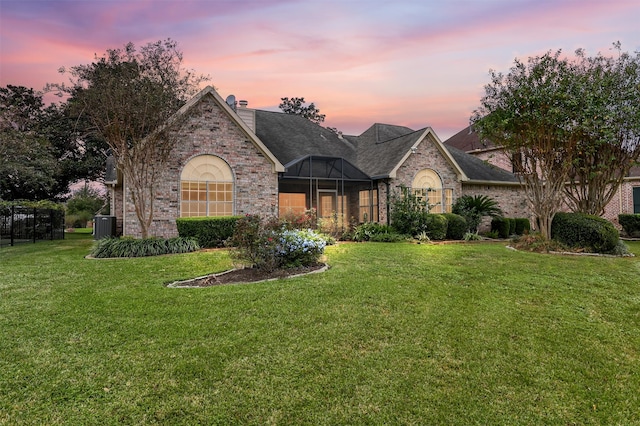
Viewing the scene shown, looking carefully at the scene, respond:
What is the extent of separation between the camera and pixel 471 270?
7.70 metres

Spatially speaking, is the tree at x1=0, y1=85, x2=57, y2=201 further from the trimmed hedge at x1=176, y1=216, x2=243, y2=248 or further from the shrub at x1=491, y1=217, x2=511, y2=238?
the shrub at x1=491, y1=217, x2=511, y2=238

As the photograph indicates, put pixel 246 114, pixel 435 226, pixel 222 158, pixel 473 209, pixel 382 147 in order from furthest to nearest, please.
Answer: pixel 382 147 < pixel 246 114 < pixel 473 209 < pixel 435 226 < pixel 222 158

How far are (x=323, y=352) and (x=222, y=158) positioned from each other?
37.3 ft

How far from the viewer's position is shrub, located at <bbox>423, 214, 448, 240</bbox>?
14805mm

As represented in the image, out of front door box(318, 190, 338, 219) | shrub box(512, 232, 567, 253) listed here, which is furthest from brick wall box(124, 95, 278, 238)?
shrub box(512, 232, 567, 253)

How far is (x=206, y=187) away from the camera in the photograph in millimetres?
13734

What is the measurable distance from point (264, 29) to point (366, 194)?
10.1 metres

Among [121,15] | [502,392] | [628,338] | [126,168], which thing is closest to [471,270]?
[628,338]

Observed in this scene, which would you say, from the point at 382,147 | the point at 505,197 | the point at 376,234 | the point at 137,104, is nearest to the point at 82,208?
the point at 137,104

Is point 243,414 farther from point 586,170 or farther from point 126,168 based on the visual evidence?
point 586,170

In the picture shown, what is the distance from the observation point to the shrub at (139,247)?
10.1 meters

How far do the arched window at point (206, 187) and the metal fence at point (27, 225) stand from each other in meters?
7.51

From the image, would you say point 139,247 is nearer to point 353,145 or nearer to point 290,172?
point 290,172

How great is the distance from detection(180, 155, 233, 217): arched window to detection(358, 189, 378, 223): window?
260 inches
